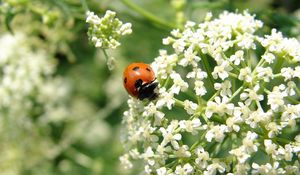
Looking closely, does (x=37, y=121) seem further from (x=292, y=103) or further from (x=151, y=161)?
(x=292, y=103)

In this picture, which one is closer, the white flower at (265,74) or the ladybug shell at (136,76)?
the white flower at (265,74)

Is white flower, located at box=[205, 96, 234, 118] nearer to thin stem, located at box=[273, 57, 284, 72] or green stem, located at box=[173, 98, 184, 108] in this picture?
green stem, located at box=[173, 98, 184, 108]

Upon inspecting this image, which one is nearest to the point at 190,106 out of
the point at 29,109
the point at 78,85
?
the point at 29,109

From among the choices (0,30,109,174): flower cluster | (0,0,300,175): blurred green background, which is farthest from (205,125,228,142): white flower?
(0,30,109,174): flower cluster

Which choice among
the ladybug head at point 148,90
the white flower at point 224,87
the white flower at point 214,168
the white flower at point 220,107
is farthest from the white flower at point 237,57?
the white flower at point 214,168

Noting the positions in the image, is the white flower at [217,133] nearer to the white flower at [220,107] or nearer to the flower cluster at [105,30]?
the white flower at [220,107]

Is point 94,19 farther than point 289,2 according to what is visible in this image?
No

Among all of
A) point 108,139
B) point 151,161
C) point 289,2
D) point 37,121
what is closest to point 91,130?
point 108,139
